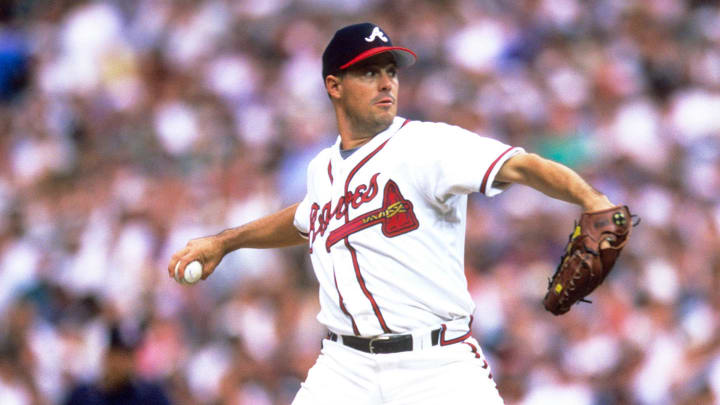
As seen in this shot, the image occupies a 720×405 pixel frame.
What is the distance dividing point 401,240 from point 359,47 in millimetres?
728

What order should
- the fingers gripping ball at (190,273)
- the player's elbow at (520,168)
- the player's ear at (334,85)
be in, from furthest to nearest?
1. the fingers gripping ball at (190,273)
2. the player's ear at (334,85)
3. the player's elbow at (520,168)

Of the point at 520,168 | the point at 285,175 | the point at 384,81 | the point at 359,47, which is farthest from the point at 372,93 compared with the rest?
the point at 285,175

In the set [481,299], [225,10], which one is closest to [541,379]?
[481,299]

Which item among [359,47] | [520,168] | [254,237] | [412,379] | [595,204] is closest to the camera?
[595,204]

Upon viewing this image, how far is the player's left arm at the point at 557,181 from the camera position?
280cm

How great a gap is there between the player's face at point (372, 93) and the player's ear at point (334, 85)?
3 cm

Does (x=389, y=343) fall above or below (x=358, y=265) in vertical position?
below

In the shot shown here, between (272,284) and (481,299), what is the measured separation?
155cm

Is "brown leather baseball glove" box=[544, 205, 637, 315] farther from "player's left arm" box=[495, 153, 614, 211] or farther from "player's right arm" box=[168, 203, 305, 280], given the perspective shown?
"player's right arm" box=[168, 203, 305, 280]

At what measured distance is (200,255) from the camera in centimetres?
391

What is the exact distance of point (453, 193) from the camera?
324 cm

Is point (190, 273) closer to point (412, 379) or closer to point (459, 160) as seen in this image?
point (412, 379)

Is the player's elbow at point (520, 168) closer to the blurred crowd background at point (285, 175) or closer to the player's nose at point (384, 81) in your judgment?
the player's nose at point (384, 81)

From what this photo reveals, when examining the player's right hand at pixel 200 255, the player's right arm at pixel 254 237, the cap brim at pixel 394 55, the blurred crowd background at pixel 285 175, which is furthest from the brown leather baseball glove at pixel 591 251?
the blurred crowd background at pixel 285 175
